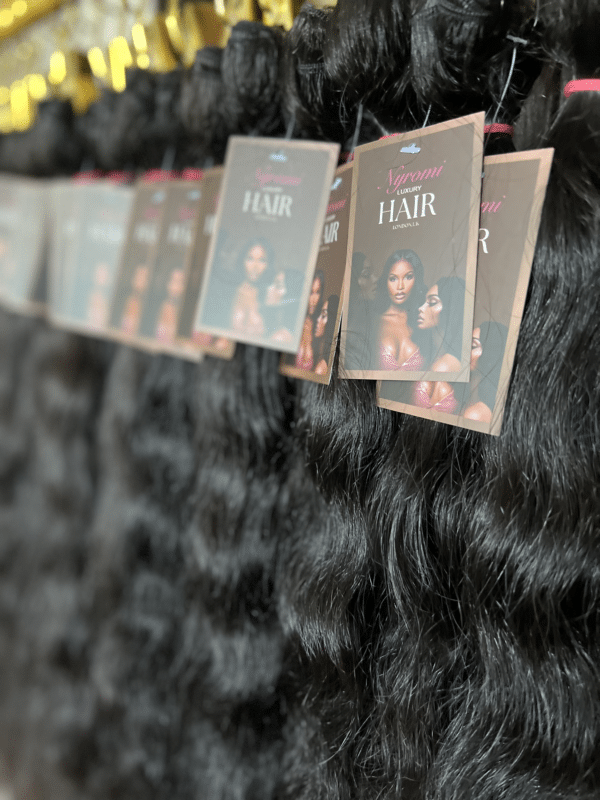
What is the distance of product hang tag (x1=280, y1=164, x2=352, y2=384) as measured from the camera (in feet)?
2.10

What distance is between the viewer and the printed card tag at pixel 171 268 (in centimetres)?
89

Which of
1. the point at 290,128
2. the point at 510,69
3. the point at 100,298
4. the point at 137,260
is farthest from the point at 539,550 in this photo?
the point at 100,298

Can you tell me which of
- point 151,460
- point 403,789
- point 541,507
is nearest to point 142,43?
point 151,460

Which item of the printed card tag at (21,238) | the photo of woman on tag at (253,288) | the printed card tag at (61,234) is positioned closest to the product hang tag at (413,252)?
the photo of woman on tag at (253,288)

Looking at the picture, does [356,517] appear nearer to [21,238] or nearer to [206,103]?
[206,103]

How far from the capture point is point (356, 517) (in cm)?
64

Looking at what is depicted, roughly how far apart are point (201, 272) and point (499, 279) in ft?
1.43

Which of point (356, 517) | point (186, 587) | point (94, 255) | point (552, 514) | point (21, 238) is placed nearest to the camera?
point (552, 514)

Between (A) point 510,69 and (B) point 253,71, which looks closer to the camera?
(A) point 510,69

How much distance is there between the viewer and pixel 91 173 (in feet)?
3.69

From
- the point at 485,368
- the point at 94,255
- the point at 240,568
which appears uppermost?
the point at 94,255

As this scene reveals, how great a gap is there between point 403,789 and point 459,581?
200 mm

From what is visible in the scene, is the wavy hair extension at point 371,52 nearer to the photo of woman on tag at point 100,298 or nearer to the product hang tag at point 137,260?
Answer: the product hang tag at point 137,260

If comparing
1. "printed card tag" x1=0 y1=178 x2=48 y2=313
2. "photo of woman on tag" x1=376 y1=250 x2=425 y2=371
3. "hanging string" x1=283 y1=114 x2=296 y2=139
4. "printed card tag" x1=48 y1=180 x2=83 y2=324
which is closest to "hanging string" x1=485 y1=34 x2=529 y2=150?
"photo of woman on tag" x1=376 y1=250 x2=425 y2=371
